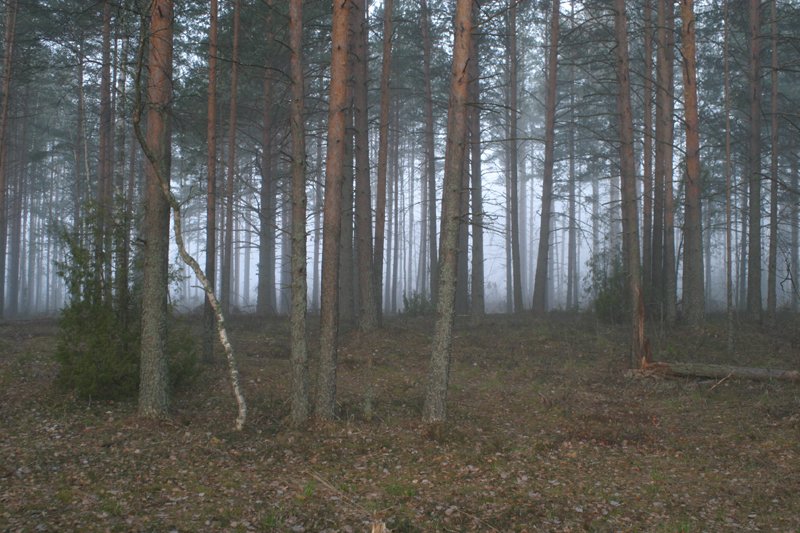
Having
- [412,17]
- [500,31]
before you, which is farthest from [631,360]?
[412,17]

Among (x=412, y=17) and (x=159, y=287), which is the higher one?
(x=412, y=17)

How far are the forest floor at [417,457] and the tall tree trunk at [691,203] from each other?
338 centimetres

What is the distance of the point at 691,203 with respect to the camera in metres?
13.4

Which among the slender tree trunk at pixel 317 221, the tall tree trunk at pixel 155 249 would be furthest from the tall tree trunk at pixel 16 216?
the tall tree trunk at pixel 155 249

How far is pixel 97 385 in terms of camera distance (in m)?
7.41

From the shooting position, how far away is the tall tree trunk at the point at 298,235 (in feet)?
22.7

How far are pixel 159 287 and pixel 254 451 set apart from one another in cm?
276

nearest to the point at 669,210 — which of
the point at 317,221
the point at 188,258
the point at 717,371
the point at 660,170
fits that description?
the point at 660,170

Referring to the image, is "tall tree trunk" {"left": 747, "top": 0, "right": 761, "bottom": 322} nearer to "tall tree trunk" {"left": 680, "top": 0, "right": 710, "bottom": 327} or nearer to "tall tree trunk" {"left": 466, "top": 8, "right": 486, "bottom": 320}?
"tall tree trunk" {"left": 680, "top": 0, "right": 710, "bottom": 327}

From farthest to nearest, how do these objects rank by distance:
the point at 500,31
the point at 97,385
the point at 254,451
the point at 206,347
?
the point at 500,31 → the point at 206,347 → the point at 97,385 → the point at 254,451

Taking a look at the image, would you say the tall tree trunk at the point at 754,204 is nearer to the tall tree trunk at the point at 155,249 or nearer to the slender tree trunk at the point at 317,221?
the slender tree trunk at the point at 317,221

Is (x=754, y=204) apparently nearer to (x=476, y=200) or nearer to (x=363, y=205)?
(x=476, y=200)

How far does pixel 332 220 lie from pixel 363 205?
23.2 ft

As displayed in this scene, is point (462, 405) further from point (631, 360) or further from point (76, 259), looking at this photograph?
point (76, 259)
